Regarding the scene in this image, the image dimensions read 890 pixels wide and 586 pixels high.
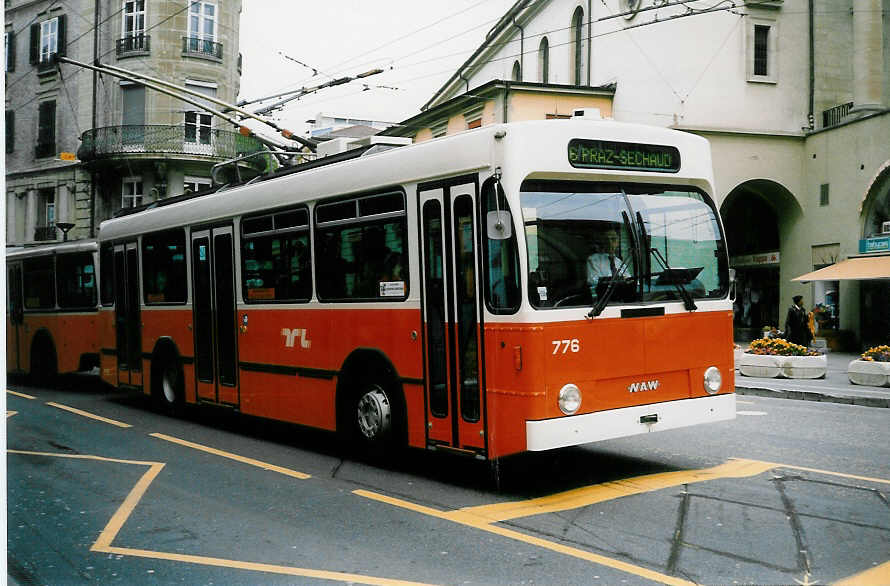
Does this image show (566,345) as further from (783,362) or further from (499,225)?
(783,362)

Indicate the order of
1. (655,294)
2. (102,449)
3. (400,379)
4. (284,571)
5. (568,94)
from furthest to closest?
(568,94)
(102,449)
(400,379)
(655,294)
(284,571)

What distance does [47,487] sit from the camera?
8344mm

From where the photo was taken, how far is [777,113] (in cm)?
3031

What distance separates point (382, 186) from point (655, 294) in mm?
2714

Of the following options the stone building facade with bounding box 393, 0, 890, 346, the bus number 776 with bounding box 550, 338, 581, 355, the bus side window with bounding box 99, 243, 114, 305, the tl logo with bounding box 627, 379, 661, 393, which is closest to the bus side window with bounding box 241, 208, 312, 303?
the bus number 776 with bounding box 550, 338, 581, 355

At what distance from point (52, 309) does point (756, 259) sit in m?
23.2

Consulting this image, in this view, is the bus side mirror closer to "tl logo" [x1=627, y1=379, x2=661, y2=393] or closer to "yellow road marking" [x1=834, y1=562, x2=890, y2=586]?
"tl logo" [x1=627, y1=379, x2=661, y2=393]

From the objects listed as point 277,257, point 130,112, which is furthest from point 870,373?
point 130,112

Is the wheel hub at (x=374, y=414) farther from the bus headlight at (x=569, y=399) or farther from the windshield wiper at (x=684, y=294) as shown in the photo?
the windshield wiper at (x=684, y=294)

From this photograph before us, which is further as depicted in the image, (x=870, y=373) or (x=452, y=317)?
(x=870, y=373)

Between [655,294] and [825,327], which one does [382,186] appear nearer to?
[655,294]

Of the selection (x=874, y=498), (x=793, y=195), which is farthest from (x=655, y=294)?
(x=793, y=195)

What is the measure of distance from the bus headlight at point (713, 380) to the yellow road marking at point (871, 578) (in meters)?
2.92

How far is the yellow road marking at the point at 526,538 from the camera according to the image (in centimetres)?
531
